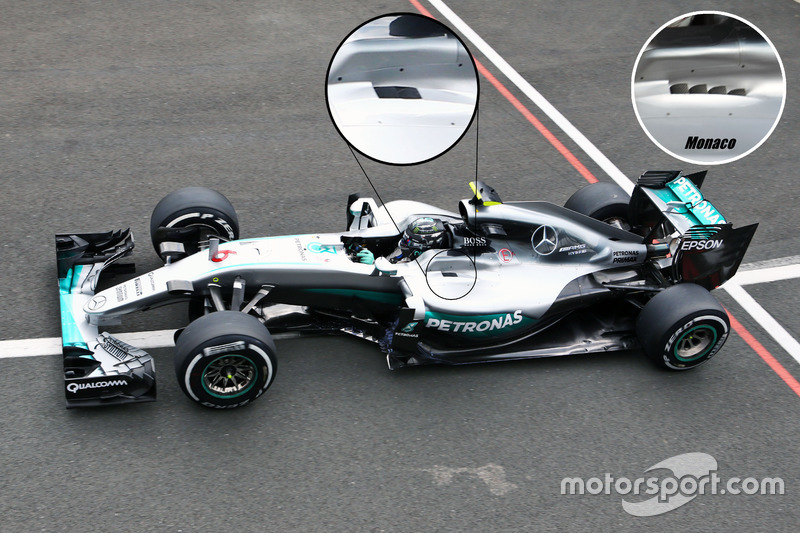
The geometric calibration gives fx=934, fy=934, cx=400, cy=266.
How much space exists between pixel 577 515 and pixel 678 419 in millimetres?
1325

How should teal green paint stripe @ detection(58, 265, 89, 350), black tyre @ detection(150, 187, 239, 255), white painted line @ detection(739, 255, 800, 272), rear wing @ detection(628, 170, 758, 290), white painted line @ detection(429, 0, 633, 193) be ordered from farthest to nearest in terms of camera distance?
white painted line @ detection(429, 0, 633, 193) → white painted line @ detection(739, 255, 800, 272) → black tyre @ detection(150, 187, 239, 255) → rear wing @ detection(628, 170, 758, 290) → teal green paint stripe @ detection(58, 265, 89, 350)

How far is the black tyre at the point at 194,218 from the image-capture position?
7.76m

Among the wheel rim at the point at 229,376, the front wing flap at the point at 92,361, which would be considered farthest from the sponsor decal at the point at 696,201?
the front wing flap at the point at 92,361

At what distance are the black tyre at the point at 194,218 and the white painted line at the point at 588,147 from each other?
4318 mm

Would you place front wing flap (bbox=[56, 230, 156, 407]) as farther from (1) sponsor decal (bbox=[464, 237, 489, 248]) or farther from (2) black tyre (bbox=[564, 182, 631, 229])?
(2) black tyre (bbox=[564, 182, 631, 229])

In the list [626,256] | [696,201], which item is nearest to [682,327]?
[626,256]

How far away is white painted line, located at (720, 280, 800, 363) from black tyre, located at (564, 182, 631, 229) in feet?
3.78

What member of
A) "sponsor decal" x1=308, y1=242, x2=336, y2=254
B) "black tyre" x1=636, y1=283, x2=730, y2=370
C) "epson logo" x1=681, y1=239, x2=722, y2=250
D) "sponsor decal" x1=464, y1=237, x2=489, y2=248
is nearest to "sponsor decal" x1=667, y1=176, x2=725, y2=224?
"epson logo" x1=681, y1=239, x2=722, y2=250

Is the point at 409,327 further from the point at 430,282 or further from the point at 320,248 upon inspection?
the point at 320,248

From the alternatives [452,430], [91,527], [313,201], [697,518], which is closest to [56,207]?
[313,201]

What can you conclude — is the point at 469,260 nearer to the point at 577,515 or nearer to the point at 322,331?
the point at 322,331

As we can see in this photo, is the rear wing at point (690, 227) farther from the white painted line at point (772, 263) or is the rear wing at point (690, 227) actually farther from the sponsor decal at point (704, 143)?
the white painted line at point (772, 263)

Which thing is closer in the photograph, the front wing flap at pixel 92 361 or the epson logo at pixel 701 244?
the front wing flap at pixel 92 361

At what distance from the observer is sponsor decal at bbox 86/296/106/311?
702cm
